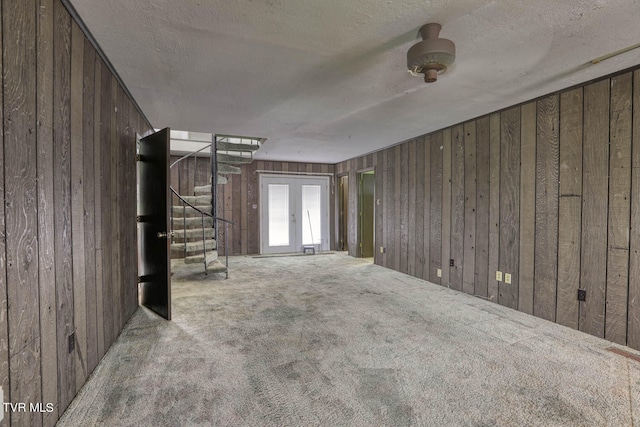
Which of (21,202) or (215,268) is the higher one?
(21,202)

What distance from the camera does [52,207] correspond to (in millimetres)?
1500

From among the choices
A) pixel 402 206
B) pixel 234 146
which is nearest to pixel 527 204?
pixel 402 206

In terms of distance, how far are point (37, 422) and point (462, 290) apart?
13.6ft

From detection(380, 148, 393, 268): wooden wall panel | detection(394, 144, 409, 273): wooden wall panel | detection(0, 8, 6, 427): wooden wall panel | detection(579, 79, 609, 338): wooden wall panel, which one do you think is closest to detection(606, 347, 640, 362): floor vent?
detection(579, 79, 609, 338): wooden wall panel

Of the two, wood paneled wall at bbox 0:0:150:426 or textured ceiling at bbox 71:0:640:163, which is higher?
textured ceiling at bbox 71:0:640:163

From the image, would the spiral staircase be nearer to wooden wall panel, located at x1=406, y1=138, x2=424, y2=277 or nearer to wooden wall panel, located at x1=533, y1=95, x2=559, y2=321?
wooden wall panel, located at x1=406, y1=138, x2=424, y2=277

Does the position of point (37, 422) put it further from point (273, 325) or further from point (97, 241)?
point (273, 325)

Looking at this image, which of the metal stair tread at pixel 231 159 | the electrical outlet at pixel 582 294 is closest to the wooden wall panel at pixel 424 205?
the electrical outlet at pixel 582 294

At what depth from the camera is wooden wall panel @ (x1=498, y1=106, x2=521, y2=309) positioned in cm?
324

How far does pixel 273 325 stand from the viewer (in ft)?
9.25

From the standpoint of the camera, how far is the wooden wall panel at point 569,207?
2.70 metres

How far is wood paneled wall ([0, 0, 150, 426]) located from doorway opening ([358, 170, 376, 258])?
5.04 metres

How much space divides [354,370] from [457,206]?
2843 mm

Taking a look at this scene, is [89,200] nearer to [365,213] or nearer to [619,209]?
[619,209]
